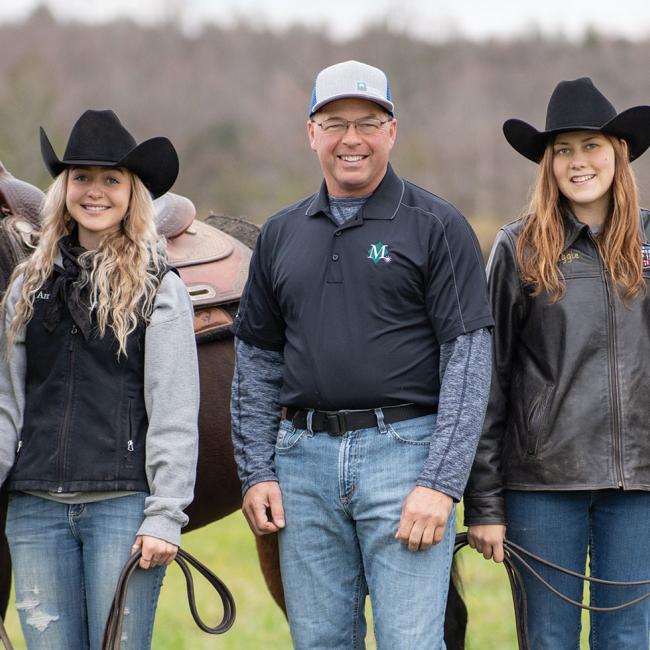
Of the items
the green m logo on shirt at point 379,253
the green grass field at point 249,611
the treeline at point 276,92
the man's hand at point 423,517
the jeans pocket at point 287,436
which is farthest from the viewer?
the treeline at point 276,92

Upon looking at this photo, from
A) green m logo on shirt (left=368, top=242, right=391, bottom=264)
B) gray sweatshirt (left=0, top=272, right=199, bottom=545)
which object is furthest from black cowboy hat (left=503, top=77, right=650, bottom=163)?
gray sweatshirt (left=0, top=272, right=199, bottom=545)

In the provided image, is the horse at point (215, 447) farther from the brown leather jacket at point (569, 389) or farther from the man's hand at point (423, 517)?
the man's hand at point (423, 517)

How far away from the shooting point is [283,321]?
2.78 meters

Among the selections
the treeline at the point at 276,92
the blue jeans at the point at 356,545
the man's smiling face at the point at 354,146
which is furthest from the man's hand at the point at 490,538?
the treeline at the point at 276,92

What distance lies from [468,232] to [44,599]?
143 cm

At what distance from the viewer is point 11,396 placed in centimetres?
262

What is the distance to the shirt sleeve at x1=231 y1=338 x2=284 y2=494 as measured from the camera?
107 inches

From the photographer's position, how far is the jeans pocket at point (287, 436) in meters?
2.63

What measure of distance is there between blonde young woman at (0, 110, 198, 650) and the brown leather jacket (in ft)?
2.82

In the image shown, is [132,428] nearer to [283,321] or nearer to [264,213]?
[283,321]

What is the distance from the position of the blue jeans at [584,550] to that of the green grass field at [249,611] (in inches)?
45.8

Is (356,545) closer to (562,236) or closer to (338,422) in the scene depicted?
(338,422)

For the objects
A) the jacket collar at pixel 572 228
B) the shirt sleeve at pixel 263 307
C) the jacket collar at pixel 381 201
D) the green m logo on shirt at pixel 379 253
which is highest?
the jacket collar at pixel 381 201

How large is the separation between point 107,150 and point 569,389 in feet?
4.64
